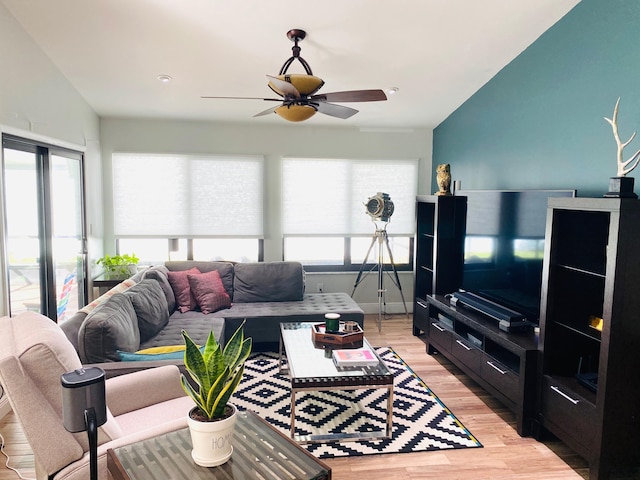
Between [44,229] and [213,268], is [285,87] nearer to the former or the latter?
[44,229]

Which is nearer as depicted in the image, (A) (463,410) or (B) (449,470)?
(B) (449,470)

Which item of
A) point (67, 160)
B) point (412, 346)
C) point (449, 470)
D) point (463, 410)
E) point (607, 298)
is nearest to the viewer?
point (607, 298)

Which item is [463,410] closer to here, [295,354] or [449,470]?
[449,470]

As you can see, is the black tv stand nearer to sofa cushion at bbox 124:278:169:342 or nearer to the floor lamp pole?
the floor lamp pole

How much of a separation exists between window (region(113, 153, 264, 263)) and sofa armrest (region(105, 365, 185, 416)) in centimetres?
322

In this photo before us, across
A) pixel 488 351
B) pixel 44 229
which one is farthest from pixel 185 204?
pixel 488 351

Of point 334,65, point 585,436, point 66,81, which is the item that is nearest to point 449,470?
point 585,436

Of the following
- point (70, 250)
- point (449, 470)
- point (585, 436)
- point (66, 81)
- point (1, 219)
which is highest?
point (66, 81)

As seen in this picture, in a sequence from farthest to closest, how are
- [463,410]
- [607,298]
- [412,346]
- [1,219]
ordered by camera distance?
[412,346]
[463,410]
[1,219]
[607,298]

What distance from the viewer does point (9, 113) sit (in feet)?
10.5

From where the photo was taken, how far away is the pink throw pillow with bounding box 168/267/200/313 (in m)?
4.50

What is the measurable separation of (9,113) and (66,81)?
119 centimetres

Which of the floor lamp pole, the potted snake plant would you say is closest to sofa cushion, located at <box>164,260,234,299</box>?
the floor lamp pole

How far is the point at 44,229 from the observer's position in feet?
12.8
